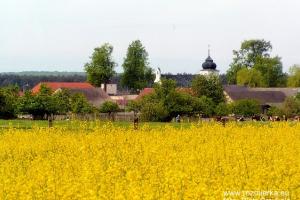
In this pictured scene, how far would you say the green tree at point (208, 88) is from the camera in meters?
75.8

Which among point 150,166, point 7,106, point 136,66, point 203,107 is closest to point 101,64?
point 136,66

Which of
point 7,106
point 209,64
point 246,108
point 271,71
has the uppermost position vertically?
point 209,64

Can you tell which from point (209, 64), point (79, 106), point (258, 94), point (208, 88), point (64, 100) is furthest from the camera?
point (209, 64)

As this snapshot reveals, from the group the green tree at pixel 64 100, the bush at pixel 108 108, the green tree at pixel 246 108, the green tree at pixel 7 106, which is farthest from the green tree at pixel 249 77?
the green tree at pixel 7 106

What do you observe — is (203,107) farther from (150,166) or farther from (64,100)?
(150,166)

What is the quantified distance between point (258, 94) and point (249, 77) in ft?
44.2

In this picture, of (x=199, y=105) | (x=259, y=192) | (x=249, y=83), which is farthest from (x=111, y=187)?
(x=249, y=83)

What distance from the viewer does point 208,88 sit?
7619cm

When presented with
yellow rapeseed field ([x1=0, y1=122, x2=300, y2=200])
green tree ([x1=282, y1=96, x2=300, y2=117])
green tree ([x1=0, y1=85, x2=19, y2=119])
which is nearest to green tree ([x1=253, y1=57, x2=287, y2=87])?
green tree ([x1=282, y1=96, x2=300, y2=117])

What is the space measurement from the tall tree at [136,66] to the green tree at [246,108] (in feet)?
115

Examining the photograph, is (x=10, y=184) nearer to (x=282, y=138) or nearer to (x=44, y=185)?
(x=44, y=185)

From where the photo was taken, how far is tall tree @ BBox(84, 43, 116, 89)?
103 meters

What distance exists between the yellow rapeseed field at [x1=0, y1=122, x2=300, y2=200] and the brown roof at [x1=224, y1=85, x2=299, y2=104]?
2872 inches

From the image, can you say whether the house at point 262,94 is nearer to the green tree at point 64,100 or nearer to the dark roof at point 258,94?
the dark roof at point 258,94
